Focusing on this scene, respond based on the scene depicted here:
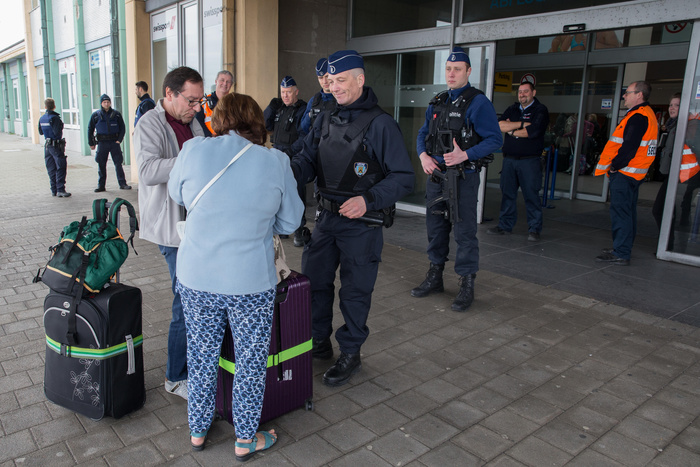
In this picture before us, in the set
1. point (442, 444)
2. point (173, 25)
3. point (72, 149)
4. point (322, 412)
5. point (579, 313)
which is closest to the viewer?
point (442, 444)

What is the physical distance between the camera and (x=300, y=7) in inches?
326

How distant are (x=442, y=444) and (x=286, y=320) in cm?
98

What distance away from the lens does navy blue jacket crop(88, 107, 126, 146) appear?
10.2m

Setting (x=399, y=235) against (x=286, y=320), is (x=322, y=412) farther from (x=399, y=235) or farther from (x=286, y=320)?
(x=399, y=235)

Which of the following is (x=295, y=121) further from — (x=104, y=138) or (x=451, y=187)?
(x=104, y=138)

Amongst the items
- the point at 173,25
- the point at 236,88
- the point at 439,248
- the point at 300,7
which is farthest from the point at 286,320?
the point at 173,25

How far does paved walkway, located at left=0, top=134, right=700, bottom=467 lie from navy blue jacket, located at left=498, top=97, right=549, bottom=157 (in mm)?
2489

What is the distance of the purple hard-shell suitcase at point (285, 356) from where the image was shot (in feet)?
8.75

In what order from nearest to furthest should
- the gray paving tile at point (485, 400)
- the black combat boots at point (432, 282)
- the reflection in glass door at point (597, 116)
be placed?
the gray paving tile at point (485, 400), the black combat boots at point (432, 282), the reflection in glass door at point (597, 116)

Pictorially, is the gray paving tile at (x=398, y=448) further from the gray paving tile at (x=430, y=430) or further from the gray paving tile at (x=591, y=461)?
the gray paving tile at (x=591, y=461)

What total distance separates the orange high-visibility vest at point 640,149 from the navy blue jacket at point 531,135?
3.65 feet

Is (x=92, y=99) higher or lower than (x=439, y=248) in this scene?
higher

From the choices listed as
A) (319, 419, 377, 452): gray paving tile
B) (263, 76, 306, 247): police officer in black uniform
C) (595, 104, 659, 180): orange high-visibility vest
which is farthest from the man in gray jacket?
(595, 104, 659, 180): orange high-visibility vest

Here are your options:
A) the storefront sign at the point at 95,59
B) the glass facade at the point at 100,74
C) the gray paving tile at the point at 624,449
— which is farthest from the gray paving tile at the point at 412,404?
the storefront sign at the point at 95,59
